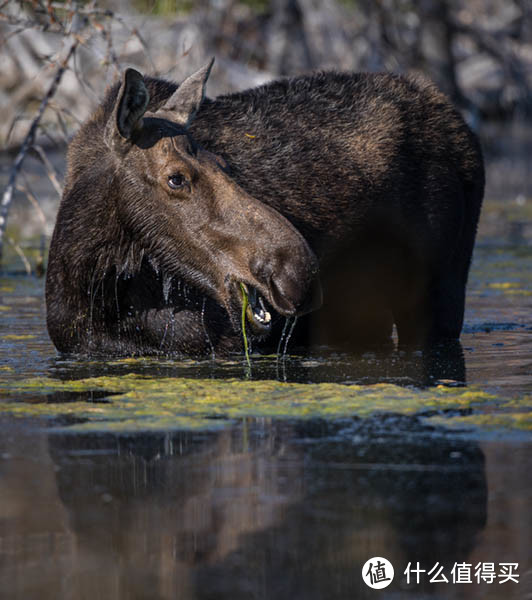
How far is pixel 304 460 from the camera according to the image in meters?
4.70

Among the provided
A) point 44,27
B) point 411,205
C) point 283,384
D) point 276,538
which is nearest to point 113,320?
point 283,384

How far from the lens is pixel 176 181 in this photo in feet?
21.6

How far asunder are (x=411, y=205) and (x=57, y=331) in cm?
263

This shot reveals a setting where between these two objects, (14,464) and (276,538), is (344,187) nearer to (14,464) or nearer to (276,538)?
(14,464)

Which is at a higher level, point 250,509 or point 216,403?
point 216,403

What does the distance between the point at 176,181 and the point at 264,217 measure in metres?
0.60

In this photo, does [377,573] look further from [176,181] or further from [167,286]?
[167,286]

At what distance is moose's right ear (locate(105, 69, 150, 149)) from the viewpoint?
637 cm

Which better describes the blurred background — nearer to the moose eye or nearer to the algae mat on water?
the moose eye

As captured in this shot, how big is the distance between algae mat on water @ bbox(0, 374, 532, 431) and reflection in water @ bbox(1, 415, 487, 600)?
8.1 inches

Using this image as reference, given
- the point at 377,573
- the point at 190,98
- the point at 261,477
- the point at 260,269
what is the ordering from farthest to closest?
1. the point at 190,98
2. the point at 260,269
3. the point at 261,477
4. the point at 377,573

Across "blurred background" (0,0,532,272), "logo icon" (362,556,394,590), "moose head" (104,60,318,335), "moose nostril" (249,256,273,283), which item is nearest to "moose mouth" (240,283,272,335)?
"moose head" (104,60,318,335)

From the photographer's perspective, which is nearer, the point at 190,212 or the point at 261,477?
the point at 261,477

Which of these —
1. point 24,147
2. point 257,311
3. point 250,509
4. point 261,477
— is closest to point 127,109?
point 257,311
